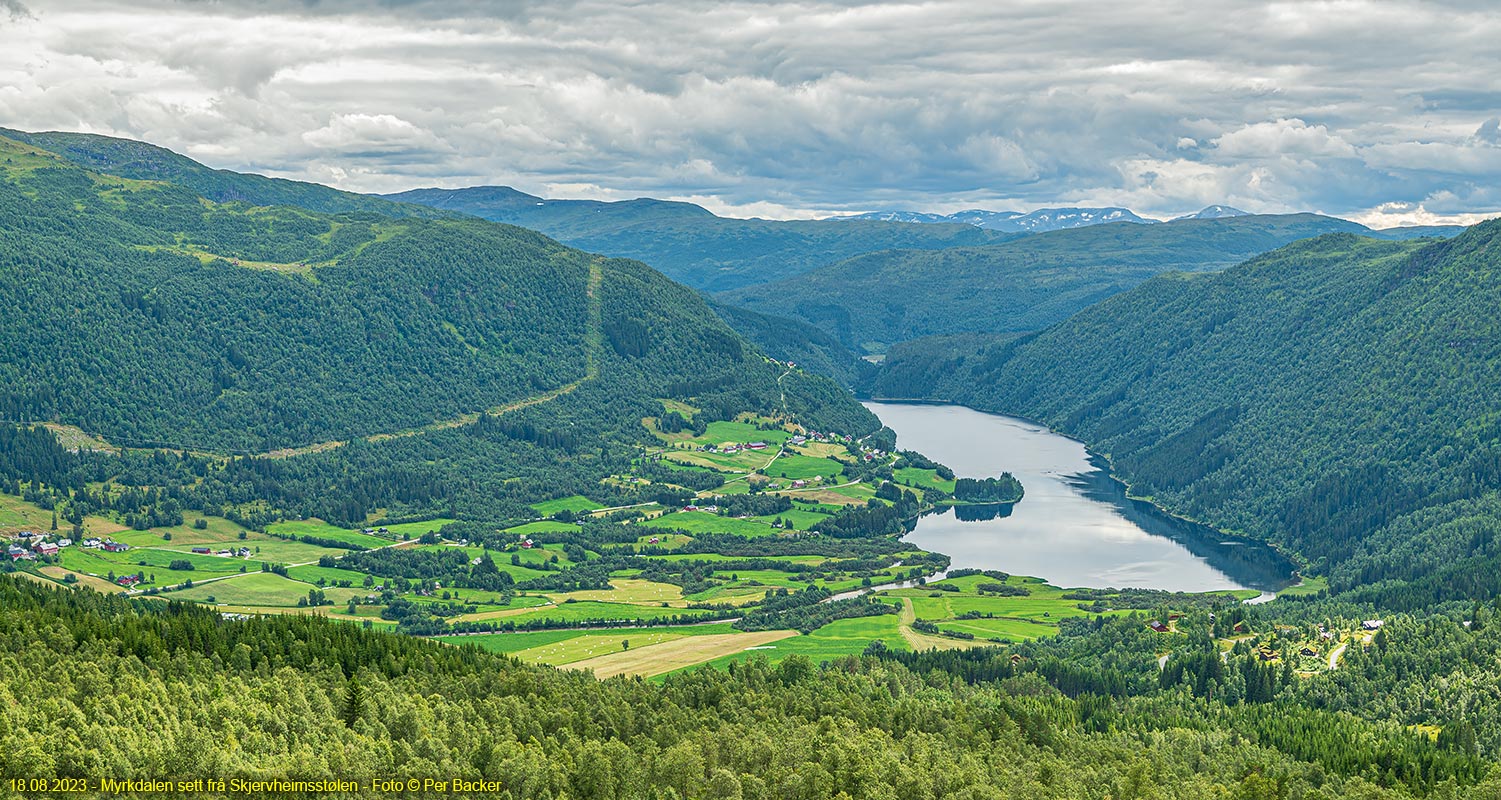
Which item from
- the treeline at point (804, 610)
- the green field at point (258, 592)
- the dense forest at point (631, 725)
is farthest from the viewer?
the green field at point (258, 592)

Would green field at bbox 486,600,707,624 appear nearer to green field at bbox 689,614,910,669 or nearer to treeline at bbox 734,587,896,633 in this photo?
treeline at bbox 734,587,896,633

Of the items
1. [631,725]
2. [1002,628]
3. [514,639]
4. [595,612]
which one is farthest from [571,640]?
[631,725]

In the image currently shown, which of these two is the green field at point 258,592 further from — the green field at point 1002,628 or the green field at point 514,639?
the green field at point 1002,628

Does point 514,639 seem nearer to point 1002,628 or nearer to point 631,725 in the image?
point 1002,628

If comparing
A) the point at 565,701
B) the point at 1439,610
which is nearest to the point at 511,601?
the point at 565,701

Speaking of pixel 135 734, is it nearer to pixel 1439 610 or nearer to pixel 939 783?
pixel 939 783

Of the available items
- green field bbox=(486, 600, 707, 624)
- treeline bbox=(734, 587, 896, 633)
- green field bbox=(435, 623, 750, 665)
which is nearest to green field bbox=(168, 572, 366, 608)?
green field bbox=(486, 600, 707, 624)

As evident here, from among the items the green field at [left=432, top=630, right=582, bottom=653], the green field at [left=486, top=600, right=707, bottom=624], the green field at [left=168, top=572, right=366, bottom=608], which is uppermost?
the green field at [left=168, top=572, right=366, bottom=608]

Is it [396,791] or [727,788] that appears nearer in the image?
[396,791]

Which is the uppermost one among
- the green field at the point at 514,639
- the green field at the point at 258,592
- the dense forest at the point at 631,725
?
the dense forest at the point at 631,725

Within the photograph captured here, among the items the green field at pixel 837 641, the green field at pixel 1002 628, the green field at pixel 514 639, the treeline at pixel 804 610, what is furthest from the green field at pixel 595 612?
the green field at pixel 1002 628

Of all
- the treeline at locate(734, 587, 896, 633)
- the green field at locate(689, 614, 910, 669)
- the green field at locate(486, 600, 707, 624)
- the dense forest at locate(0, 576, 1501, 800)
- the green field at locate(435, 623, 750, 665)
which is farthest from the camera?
the green field at locate(486, 600, 707, 624)
